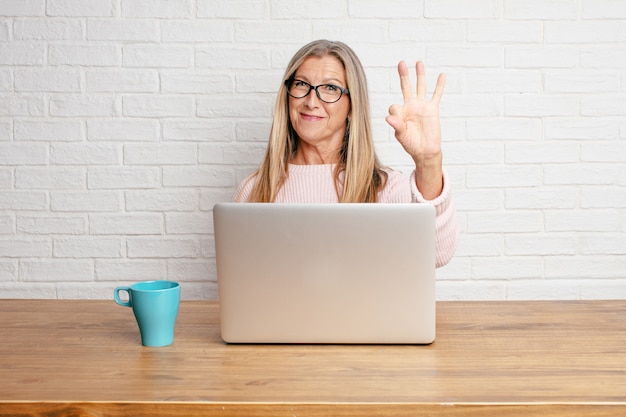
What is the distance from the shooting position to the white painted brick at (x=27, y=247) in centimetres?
244

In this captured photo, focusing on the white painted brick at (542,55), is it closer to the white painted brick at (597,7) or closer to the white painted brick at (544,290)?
the white painted brick at (597,7)

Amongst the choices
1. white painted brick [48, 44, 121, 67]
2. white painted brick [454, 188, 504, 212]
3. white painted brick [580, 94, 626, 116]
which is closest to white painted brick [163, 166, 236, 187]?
white painted brick [48, 44, 121, 67]

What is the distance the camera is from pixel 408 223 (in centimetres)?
114

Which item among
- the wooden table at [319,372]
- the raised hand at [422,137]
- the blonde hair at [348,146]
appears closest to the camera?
the wooden table at [319,372]

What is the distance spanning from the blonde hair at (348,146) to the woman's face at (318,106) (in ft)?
0.07

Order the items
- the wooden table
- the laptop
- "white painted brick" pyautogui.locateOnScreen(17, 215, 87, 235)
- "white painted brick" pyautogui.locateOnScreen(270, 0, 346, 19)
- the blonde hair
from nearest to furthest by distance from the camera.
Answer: the wooden table → the laptop → the blonde hair → "white painted brick" pyautogui.locateOnScreen(270, 0, 346, 19) → "white painted brick" pyautogui.locateOnScreen(17, 215, 87, 235)

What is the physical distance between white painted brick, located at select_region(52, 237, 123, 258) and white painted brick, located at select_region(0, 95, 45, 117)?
0.48 meters

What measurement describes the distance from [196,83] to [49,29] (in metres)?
0.57

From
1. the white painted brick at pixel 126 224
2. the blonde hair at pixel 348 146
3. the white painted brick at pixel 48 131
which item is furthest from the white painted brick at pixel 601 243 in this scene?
the white painted brick at pixel 48 131

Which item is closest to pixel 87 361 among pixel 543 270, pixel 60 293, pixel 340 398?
pixel 340 398

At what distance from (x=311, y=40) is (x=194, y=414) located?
5.44ft

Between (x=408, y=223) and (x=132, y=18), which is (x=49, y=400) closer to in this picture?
(x=408, y=223)

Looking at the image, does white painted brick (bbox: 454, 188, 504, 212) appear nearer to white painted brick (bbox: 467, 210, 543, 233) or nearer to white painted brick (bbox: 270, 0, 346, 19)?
white painted brick (bbox: 467, 210, 543, 233)

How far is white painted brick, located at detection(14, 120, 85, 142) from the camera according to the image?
7.86 feet
